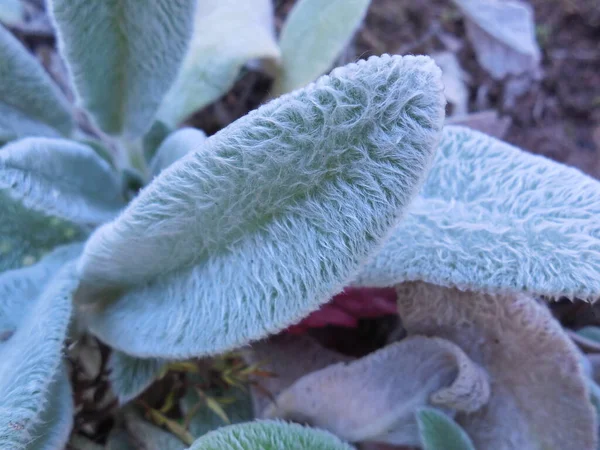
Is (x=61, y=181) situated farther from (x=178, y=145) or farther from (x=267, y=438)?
(x=267, y=438)

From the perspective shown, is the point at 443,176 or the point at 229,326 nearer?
the point at 229,326

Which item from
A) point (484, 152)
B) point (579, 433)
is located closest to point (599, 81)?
point (484, 152)

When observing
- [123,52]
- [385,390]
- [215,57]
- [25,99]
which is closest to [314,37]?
[215,57]

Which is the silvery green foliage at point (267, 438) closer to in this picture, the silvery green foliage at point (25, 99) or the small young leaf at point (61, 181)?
the small young leaf at point (61, 181)

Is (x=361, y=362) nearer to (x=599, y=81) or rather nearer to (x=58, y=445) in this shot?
(x=58, y=445)

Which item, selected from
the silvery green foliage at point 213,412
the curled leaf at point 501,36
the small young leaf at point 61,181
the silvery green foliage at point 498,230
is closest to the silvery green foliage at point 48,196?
the small young leaf at point 61,181

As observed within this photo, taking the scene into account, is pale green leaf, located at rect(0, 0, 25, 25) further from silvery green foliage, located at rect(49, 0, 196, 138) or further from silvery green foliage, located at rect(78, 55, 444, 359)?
silvery green foliage, located at rect(78, 55, 444, 359)
